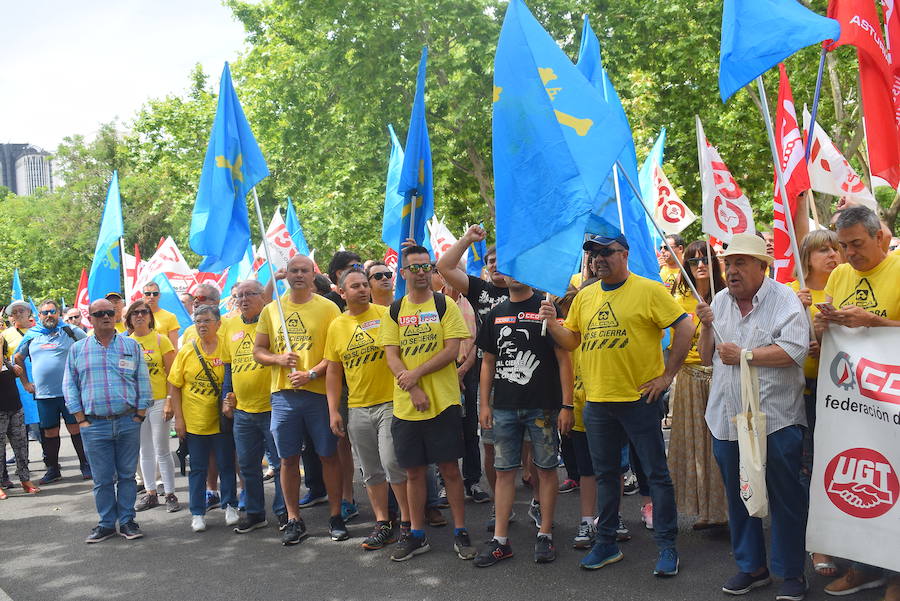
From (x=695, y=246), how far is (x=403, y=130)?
15.8 meters

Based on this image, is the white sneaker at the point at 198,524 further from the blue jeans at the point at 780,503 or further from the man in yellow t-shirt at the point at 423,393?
the blue jeans at the point at 780,503

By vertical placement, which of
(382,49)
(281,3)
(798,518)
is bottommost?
(798,518)

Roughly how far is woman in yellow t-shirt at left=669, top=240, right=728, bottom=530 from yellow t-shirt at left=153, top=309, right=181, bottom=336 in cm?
643

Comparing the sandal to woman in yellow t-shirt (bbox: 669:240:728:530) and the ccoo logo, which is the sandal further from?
woman in yellow t-shirt (bbox: 669:240:728:530)

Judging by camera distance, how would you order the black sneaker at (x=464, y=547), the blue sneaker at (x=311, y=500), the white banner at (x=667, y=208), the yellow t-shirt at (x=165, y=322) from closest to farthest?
the black sneaker at (x=464, y=547) → the blue sneaker at (x=311, y=500) → the white banner at (x=667, y=208) → the yellow t-shirt at (x=165, y=322)

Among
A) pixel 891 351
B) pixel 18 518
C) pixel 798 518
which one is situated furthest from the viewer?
pixel 18 518

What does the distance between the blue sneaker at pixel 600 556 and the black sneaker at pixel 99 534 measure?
13.3ft

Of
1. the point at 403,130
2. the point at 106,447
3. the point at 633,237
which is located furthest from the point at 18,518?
the point at 403,130

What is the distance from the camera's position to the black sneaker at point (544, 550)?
19.6 feet

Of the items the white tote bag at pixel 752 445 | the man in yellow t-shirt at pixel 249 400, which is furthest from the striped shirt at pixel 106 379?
the white tote bag at pixel 752 445

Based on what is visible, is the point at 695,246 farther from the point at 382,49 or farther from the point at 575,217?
the point at 382,49

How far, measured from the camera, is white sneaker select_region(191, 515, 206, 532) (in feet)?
24.8

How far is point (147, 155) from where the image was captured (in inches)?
1345

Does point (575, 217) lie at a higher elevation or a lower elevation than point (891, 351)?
higher
